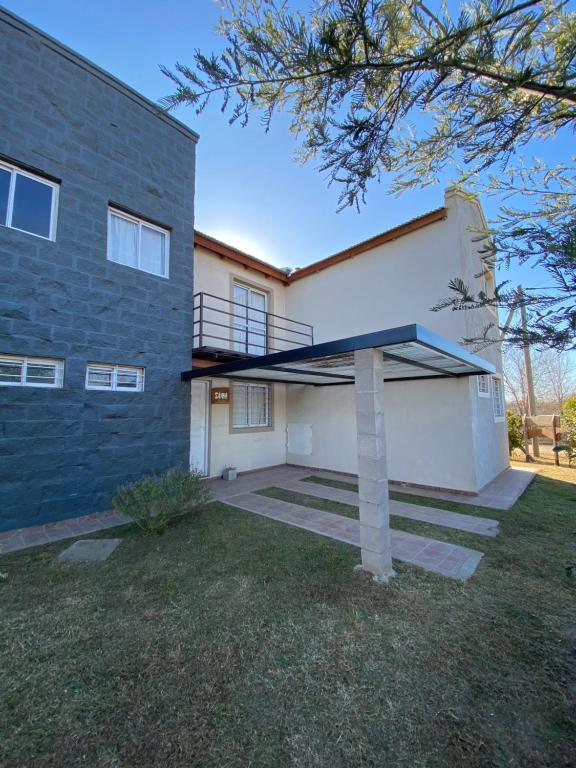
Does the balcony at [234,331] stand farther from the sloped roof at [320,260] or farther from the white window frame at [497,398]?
the white window frame at [497,398]

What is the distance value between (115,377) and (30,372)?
1.33 metres

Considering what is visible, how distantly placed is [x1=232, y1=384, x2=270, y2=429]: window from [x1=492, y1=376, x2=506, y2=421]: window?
6881mm

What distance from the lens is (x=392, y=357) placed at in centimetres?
493

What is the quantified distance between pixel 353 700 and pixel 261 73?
4.45 metres

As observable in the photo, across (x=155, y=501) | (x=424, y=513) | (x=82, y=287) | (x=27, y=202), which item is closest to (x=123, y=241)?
(x=82, y=287)

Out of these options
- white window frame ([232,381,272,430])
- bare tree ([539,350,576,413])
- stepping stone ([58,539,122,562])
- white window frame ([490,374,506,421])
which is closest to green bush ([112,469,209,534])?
stepping stone ([58,539,122,562])

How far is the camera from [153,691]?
2355mm

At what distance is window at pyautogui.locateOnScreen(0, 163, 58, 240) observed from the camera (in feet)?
17.9

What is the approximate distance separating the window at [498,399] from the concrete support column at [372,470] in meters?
7.64

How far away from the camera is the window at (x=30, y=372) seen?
5347 millimetres

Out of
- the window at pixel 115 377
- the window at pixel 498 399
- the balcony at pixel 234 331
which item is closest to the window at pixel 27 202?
the window at pixel 115 377

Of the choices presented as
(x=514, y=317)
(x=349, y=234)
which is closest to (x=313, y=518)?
(x=514, y=317)

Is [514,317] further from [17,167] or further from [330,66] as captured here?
[17,167]

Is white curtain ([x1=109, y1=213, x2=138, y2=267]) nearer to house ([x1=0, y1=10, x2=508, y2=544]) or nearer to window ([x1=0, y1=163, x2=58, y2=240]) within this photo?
house ([x1=0, y1=10, x2=508, y2=544])
